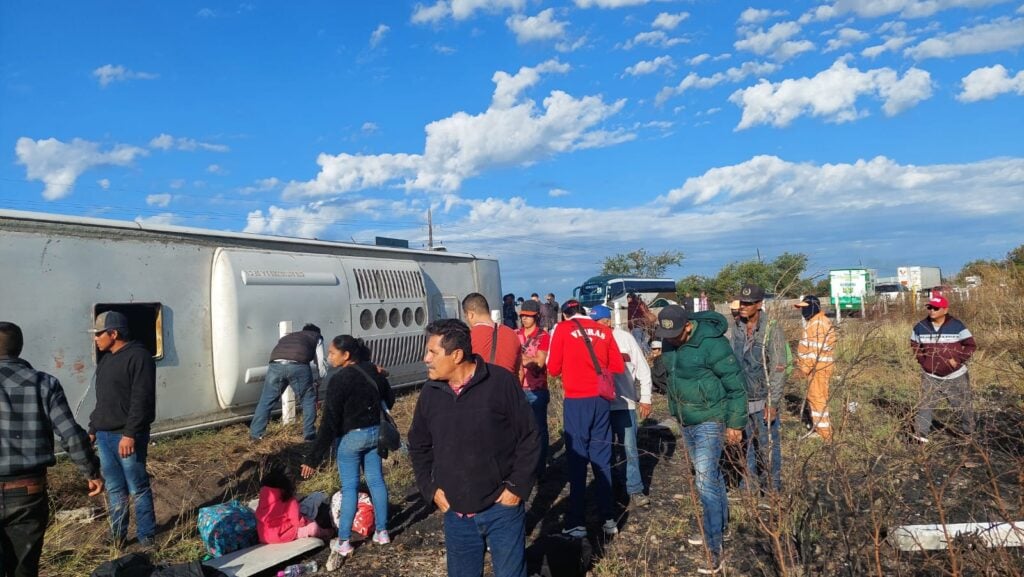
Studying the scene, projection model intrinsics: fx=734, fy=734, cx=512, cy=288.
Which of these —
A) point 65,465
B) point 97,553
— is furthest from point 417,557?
point 65,465

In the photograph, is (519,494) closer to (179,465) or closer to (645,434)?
(179,465)

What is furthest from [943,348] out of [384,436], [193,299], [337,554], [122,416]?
[193,299]

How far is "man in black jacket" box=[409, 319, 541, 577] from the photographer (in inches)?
140

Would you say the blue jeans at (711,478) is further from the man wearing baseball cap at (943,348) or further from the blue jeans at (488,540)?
the man wearing baseball cap at (943,348)

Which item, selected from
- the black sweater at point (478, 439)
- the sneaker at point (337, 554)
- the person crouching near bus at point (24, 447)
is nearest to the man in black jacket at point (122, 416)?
the person crouching near bus at point (24, 447)

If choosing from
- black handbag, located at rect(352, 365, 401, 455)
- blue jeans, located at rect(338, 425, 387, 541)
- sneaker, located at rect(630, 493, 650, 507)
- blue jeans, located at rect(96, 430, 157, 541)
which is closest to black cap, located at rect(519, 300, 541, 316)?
sneaker, located at rect(630, 493, 650, 507)

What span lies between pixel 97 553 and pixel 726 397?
4.70 m

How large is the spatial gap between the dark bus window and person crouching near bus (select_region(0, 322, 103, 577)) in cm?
398

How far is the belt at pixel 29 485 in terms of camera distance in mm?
4180

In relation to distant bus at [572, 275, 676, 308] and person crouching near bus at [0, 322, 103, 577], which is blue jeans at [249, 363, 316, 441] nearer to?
person crouching near bus at [0, 322, 103, 577]

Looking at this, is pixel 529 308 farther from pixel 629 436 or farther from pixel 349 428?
pixel 349 428

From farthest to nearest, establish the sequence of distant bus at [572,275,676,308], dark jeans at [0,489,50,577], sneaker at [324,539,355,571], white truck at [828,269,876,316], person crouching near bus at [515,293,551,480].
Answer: distant bus at [572,275,676,308] < white truck at [828,269,876,316] < person crouching near bus at [515,293,551,480] < sneaker at [324,539,355,571] < dark jeans at [0,489,50,577]

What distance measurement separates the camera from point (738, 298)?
6.02 metres

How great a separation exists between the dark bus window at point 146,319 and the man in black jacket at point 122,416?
9.46 feet
